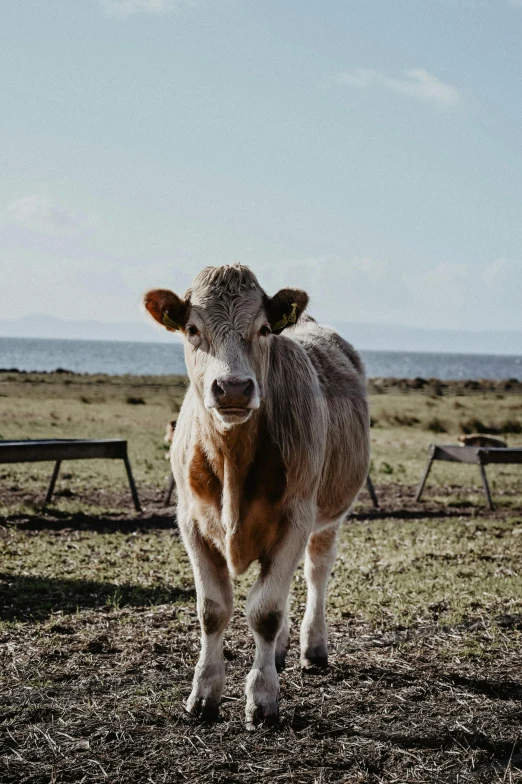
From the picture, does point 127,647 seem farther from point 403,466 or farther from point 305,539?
point 403,466

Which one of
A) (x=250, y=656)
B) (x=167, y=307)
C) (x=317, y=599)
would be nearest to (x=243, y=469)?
(x=167, y=307)

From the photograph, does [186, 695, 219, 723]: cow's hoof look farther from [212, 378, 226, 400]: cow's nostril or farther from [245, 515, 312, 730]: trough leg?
[212, 378, 226, 400]: cow's nostril

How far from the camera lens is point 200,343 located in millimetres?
5074

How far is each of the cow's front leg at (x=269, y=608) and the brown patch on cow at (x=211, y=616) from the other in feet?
0.66

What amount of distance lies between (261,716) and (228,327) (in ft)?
→ 7.79

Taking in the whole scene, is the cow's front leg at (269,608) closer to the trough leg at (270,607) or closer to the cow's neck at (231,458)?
the trough leg at (270,607)

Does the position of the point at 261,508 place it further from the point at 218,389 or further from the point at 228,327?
the point at 228,327

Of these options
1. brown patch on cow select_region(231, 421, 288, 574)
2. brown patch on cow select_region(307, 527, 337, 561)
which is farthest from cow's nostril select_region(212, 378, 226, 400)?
brown patch on cow select_region(307, 527, 337, 561)

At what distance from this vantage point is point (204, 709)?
5016 mm

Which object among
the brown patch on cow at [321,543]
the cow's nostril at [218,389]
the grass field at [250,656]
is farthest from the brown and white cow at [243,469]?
the brown patch on cow at [321,543]

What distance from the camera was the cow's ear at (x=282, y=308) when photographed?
5.30 metres

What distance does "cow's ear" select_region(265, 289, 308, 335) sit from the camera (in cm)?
530

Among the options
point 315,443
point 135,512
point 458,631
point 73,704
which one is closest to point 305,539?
point 315,443

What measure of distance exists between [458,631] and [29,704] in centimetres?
373
